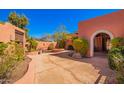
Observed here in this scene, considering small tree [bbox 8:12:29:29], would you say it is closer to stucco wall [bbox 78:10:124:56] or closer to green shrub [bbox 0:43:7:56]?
stucco wall [bbox 78:10:124:56]

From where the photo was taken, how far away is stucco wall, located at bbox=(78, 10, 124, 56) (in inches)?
489

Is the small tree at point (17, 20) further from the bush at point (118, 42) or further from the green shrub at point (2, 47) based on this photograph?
the bush at point (118, 42)

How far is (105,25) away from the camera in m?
13.5

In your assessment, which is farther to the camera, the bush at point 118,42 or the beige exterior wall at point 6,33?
the bush at point 118,42

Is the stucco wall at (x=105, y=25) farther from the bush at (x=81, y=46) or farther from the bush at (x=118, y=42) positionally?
the bush at (x=118, y=42)

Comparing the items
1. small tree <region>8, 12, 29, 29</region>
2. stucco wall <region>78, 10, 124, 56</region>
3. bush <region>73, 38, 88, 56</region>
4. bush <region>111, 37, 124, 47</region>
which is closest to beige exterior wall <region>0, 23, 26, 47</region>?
bush <region>73, 38, 88, 56</region>

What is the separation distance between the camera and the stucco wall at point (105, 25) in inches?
489

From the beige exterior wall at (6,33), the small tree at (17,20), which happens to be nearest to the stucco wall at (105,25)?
the beige exterior wall at (6,33)

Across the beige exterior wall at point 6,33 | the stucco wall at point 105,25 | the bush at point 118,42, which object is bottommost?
the bush at point 118,42

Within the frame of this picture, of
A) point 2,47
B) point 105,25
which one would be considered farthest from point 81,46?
point 2,47

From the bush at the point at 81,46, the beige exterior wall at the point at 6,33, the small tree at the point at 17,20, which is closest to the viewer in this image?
the beige exterior wall at the point at 6,33

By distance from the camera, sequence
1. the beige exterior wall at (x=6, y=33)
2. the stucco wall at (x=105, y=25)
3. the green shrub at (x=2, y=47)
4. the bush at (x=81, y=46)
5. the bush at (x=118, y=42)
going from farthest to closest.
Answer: the bush at (x=81, y=46), the stucco wall at (x=105, y=25), the bush at (x=118, y=42), the beige exterior wall at (x=6, y=33), the green shrub at (x=2, y=47)

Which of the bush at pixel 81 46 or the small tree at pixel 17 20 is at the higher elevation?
the small tree at pixel 17 20
